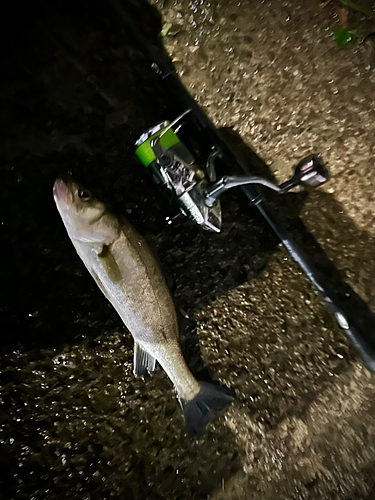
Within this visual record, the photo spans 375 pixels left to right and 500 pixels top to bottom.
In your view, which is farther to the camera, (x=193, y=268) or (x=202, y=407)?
(x=193, y=268)

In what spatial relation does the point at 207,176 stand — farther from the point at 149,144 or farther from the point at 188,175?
the point at 149,144

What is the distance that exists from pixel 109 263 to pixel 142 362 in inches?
15.6

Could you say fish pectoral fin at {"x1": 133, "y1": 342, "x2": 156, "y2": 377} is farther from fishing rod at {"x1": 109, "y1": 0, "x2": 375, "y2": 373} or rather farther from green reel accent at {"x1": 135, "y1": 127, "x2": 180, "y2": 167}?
green reel accent at {"x1": 135, "y1": 127, "x2": 180, "y2": 167}

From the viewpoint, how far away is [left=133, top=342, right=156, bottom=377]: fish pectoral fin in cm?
161

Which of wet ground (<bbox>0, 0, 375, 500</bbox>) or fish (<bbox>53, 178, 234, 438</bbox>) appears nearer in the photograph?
fish (<bbox>53, 178, 234, 438</bbox>)

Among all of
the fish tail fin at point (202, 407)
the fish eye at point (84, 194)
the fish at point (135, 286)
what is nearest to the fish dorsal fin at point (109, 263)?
the fish at point (135, 286)

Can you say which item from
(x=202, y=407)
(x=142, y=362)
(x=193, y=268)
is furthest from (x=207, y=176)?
(x=202, y=407)

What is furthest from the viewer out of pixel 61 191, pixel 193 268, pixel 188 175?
pixel 193 268

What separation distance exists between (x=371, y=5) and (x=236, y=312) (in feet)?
4.47

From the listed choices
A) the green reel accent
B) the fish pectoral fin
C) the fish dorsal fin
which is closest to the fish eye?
the fish dorsal fin

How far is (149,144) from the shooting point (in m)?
1.63

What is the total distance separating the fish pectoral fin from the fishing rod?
1.72 ft

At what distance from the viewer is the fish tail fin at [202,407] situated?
161 centimetres

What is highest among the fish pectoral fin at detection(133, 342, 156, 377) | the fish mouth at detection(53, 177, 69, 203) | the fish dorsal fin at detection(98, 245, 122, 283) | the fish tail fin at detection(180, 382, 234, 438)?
the fish mouth at detection(53, 177, 69, 203)
